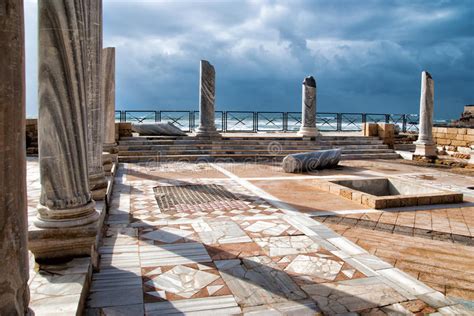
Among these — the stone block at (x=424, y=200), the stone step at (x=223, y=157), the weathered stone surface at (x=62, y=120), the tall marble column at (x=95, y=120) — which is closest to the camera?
the weathered stone surface at (x=62, y=120)

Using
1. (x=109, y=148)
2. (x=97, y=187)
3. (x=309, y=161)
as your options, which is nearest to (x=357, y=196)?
(x=309, y=161)

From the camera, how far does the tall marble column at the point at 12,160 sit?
156 cm

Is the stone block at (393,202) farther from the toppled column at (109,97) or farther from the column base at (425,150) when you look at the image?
the column base at (425,150)

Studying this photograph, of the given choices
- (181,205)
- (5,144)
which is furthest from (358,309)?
(181,205)

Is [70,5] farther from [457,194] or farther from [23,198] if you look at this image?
[457,194]

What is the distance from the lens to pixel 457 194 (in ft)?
22.5

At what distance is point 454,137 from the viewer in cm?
1523

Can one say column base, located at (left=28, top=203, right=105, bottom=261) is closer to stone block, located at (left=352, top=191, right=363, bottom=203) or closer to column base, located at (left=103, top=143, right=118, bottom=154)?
stone block, located at (left=352, top=191, right=363, bottom=203)

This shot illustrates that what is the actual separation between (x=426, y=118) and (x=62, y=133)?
1367 centimetres

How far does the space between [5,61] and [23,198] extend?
0.58 meters

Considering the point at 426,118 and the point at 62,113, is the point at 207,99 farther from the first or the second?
the point at 62,113

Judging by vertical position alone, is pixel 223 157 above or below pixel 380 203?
above

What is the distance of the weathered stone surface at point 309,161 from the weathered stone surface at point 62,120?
716 cm

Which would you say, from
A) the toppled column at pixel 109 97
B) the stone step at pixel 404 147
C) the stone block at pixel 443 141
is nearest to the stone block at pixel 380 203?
the toppled column at pixel 109 97
